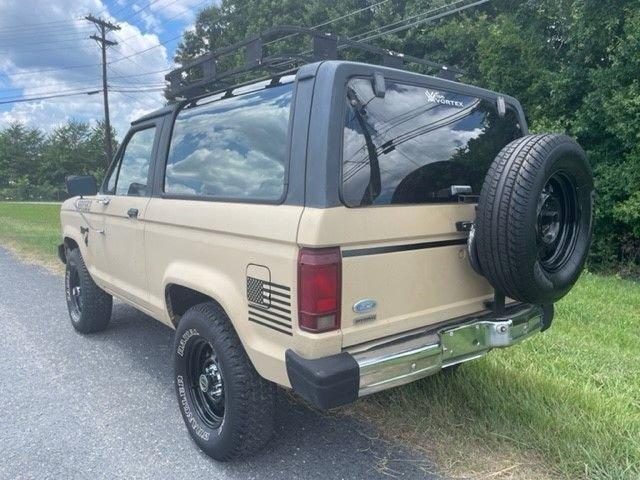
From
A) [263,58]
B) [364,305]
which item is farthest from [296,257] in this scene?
[263,58]

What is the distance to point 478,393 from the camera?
321 cm

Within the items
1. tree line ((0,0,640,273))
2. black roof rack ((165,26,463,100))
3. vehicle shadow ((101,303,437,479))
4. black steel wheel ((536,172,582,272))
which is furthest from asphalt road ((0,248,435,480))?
tree line ((0,0,640,273))

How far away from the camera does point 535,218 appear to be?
2.34 meters

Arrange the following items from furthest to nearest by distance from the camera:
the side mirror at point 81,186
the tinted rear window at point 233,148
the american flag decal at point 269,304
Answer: the side mirror at point 81,186 → the tinted rear window at point 233,148 → the american flag decal at point 269,304

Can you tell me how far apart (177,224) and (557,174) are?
2120mm

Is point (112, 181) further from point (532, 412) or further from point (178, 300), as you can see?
point (532, 412)

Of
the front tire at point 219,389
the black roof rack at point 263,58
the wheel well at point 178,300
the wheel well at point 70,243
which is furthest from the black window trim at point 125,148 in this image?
the front tire at point 219,389

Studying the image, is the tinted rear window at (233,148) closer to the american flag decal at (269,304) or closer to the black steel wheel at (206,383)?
the american flag decal at (269,304)

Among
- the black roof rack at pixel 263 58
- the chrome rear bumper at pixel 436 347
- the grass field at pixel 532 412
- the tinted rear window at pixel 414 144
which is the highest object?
the black roof rack at pixel 263 58

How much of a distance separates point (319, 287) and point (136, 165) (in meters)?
2.28

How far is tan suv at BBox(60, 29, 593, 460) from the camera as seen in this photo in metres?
2.19

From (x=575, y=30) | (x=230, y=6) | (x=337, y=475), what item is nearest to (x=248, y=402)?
(x=337, y=475)

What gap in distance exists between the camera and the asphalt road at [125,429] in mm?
2668

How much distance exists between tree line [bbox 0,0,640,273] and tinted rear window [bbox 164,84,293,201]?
806cm
